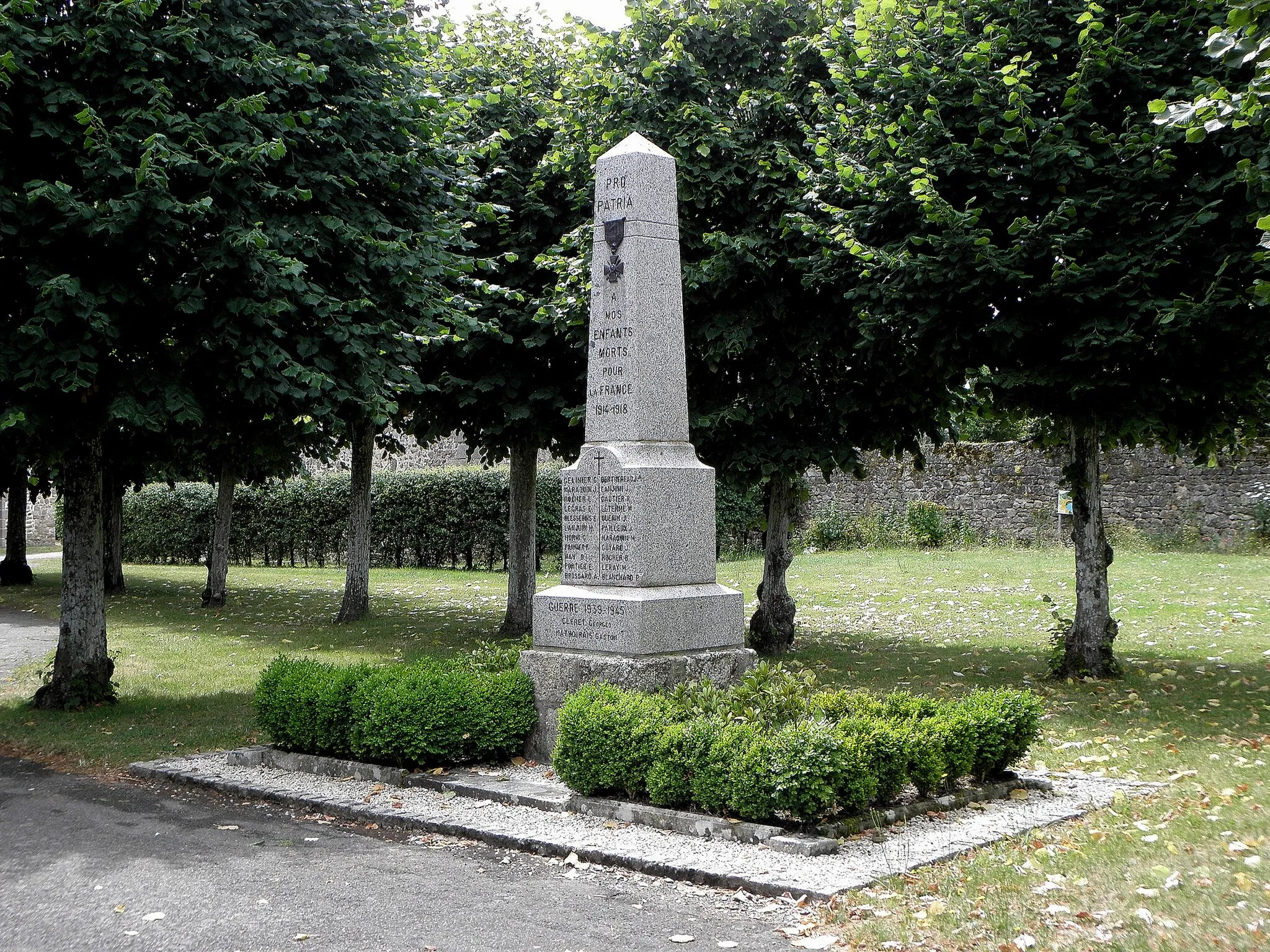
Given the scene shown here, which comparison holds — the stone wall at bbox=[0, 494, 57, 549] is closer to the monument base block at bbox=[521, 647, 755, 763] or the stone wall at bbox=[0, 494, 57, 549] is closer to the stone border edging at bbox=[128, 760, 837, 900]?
the stone border edging at bbox=[128, 760, 837, 900]

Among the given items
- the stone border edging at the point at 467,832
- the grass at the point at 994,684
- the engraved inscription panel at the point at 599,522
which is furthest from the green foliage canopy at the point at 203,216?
the grass at the point at 994,684

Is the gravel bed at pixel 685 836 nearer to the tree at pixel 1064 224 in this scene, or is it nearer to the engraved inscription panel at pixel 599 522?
the engraved inscription panel at pixel 599 522

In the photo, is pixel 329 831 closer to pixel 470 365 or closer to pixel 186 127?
pixel 186 127

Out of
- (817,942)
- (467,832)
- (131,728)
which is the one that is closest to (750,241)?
(467,832)

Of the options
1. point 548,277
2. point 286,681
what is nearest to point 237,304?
point 286,681

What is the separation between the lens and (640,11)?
1410 centimetres

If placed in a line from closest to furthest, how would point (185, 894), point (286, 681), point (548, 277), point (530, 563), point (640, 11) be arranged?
point (185, 894), point (286, 681), point (640, 11), point (548, 277), point (530, 563)

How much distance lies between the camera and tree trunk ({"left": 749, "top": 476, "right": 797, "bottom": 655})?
15320 millimetres

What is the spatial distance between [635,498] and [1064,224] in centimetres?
523

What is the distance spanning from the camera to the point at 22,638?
17.6m

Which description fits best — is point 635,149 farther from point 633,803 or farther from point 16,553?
point 16,553

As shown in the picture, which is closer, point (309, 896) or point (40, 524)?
point (309, 896)

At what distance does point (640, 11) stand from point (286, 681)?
9.42 m

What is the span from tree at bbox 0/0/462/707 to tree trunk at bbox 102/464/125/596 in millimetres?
11624
